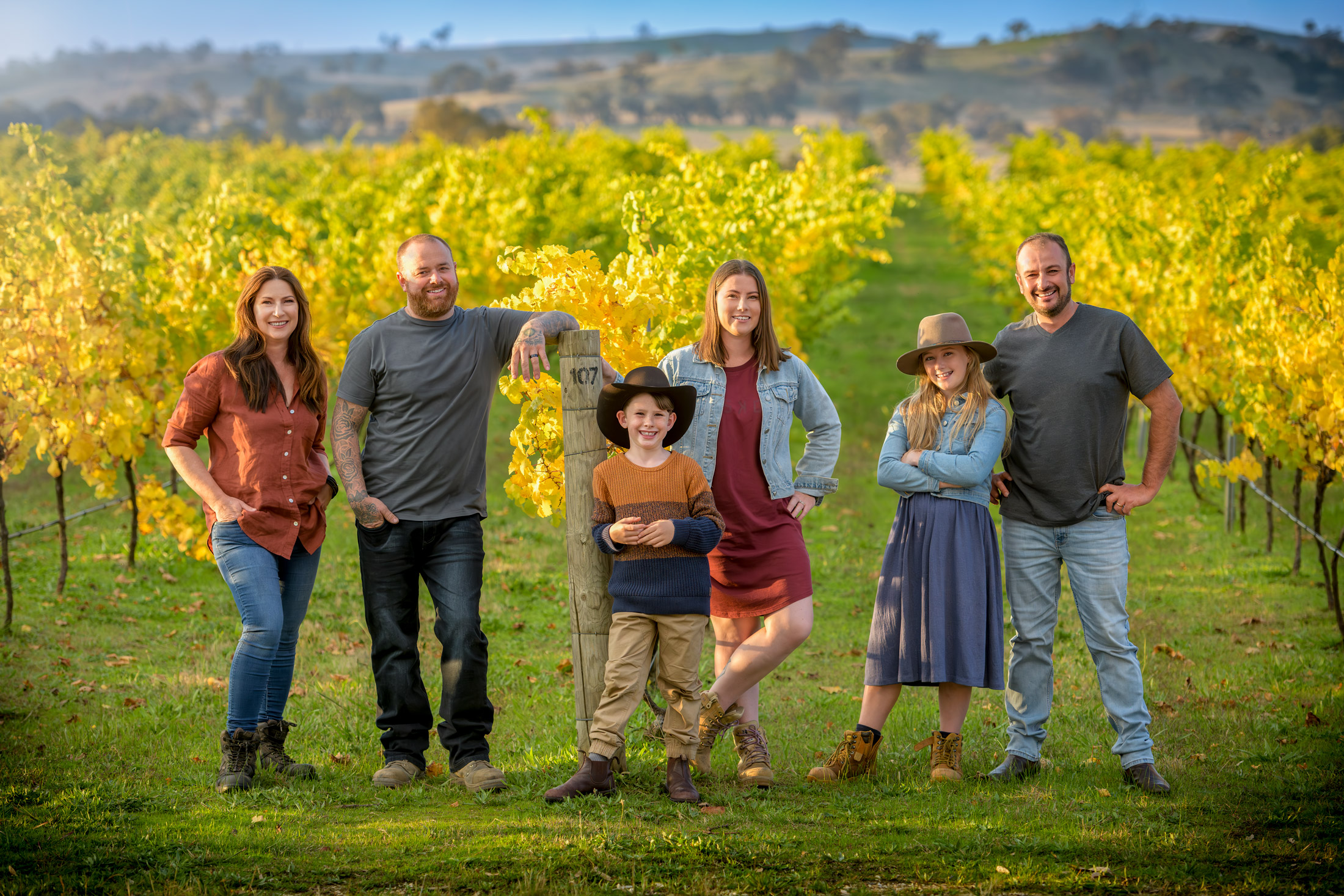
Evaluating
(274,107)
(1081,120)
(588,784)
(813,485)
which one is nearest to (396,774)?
(588,784)

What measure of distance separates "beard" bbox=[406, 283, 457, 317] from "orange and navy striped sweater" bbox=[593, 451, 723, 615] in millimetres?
974

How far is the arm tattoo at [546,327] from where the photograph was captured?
4.24 meters

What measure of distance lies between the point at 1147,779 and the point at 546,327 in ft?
9.96

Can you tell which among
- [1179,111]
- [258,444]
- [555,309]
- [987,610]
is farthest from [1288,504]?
[1179,111]

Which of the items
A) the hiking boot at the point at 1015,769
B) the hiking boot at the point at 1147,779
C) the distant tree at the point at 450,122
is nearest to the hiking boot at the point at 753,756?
the hiking boot at the point at 1015,769

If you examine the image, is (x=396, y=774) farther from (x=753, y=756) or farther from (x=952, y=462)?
(x=952, y=462)

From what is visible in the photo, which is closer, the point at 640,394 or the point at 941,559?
the point at 640,394

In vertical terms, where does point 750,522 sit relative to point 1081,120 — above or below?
below

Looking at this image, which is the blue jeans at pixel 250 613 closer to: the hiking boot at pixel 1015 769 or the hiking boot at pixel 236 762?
the hiking boot at pixel 236 762

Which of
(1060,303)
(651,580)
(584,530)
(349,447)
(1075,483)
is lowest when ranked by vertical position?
(651,580)

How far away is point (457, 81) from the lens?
19162cm

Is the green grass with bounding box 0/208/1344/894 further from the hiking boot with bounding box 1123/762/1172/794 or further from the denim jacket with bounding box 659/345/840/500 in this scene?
the denim jacket with bounding box 659/345/840/500

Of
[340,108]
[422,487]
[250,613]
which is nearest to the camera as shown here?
[250,613]

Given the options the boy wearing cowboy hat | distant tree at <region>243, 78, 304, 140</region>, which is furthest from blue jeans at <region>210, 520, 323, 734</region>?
distant tree at <region>243, 78, 304, 140</region>
